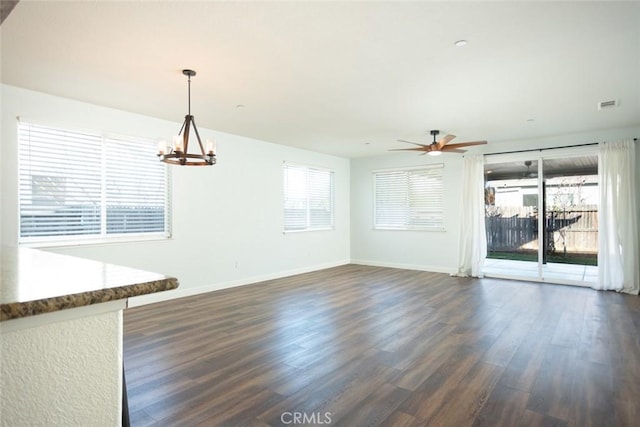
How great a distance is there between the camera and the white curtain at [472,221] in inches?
267

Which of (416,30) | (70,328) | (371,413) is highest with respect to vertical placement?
(416,30)

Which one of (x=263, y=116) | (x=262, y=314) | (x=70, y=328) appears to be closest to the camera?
(x=70, y=328)

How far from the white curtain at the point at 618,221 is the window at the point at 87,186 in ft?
22.1

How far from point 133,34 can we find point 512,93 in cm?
376

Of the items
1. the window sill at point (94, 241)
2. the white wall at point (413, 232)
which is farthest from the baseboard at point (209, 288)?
the white wall at point (413, 232)

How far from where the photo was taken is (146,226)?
4969 millimetres

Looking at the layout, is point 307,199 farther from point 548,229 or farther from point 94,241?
point 548,229

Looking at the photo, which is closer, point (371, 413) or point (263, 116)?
point (371, 413)

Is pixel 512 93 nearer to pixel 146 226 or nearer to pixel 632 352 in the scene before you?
pixel 632 352

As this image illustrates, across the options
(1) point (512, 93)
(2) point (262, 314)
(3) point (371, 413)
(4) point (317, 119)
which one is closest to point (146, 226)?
(2) point (262, 314)

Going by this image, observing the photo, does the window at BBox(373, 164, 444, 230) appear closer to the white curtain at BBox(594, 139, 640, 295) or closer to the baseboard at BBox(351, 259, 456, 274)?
the baseboard at BBox(351, 259, 456, 274)

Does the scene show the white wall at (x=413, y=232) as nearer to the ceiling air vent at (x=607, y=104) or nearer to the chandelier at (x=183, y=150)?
the ceiling air vent at (x=607, y=104)

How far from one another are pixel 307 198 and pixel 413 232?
2419mm

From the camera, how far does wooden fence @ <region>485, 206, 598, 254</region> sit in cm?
609
